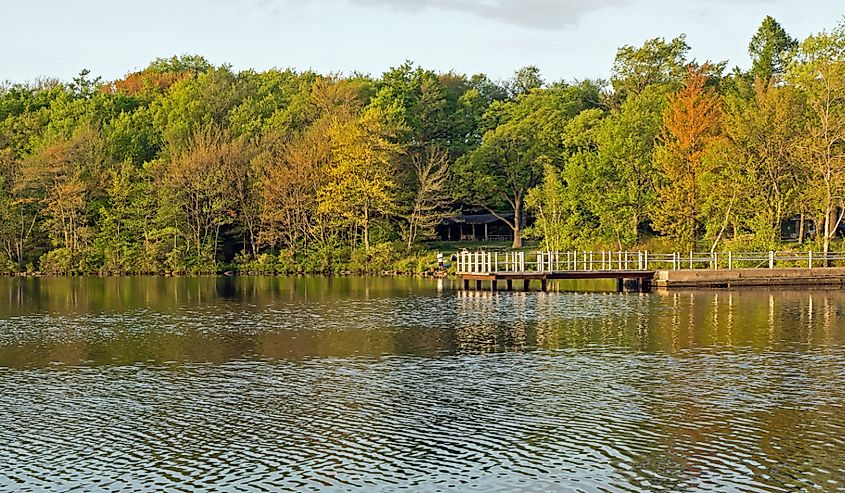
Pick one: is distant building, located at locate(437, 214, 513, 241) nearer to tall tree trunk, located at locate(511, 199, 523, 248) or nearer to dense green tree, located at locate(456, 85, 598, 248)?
dense green tree, located at locate(456, 85, 598, 248)

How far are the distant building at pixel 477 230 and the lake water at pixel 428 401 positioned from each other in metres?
57.7

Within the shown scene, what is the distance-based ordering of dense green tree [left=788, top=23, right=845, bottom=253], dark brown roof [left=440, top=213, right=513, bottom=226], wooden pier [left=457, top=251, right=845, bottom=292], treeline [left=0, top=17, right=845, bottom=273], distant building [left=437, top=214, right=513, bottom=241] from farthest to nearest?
distant building [left=437, top=214, right=513, bottom=241] < dark brown roof [left=440, top=213, right=513, bottom=226] < treeline [left=0, top=17, right=845, bottom=273] < dense green tree [left=788, top=23, right=845, bottom=253] < wooden pier [left=457, top=251, right=845, bottom=292]

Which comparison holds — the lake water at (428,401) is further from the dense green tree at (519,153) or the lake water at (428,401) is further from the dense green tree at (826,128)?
the dense green tree at (519,153)

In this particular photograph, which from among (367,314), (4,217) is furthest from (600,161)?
(4,217)

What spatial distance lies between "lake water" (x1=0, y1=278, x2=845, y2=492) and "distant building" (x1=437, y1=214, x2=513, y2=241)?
57700mm

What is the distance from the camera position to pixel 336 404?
84.1 feet

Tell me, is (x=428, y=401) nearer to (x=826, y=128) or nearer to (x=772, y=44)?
(x=826, y=128)

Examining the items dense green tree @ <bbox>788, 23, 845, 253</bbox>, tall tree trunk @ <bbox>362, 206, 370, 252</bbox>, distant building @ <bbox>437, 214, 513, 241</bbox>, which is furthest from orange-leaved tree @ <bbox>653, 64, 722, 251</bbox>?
distant building @ <bbox>437, 214, 513, 241</bbox>

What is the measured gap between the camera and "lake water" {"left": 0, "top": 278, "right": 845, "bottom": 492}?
1922cm

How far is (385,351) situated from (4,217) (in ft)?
243

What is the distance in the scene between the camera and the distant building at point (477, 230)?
10631 centimetres

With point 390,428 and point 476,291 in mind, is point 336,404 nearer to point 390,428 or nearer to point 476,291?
point 390,428

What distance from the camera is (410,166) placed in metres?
97.1

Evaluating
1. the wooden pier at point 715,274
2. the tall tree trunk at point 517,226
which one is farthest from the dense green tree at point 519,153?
the wooden pier at point 715,274
